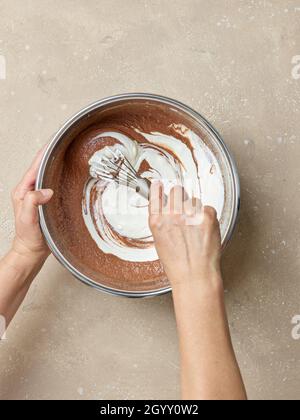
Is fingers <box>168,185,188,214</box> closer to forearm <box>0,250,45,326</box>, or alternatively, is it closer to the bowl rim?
the bowl rim

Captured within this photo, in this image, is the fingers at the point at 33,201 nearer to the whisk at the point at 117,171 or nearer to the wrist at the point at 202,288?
the whisk at the point at 117,171

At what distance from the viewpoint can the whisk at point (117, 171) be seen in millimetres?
775

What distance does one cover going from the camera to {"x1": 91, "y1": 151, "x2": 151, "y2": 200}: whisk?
78 centimetres

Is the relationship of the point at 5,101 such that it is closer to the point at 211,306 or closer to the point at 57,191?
the point at 57,191

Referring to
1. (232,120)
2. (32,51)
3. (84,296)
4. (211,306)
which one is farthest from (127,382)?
(32,51)

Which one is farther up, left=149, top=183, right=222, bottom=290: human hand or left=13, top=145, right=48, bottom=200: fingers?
left=13, top=145, right=48, bottom=200: fingers

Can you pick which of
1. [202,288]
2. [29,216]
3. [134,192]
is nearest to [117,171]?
[134,192]

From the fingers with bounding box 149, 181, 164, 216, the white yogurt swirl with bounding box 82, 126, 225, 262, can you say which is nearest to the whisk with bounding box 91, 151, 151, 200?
the white yogurt swirl with bounding box 82, 126, 225, 262

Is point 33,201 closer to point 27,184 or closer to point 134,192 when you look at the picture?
point 27,184

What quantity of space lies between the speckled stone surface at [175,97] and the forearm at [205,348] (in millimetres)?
253

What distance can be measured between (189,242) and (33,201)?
233 millimetres

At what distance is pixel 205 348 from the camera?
59 centimetres

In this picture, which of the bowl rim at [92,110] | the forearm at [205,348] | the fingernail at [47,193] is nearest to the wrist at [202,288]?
the forearm at [205,348]
